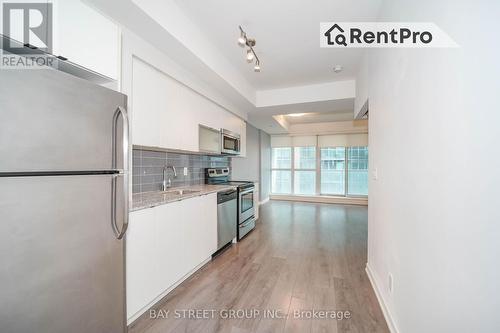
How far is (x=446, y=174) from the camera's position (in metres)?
0.96

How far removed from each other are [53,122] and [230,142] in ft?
9.21

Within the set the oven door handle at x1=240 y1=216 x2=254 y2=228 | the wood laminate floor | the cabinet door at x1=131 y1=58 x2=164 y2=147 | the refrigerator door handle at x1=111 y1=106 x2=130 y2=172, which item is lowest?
the wood laminate floor

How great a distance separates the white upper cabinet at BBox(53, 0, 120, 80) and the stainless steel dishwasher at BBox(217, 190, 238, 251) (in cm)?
193

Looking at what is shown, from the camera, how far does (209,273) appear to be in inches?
97.3

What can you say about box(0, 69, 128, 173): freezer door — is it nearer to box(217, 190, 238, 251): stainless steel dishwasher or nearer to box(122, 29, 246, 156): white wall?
box(122, 29, 246, 156): white wall

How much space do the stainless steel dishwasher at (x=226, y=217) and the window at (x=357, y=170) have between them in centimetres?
515

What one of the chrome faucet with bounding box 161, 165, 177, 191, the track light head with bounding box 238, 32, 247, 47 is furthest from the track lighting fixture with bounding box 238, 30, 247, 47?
the chrome faucet with bounding box 161, 165, 177, 191

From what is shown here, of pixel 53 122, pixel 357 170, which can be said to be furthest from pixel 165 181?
A: pixel 357 170

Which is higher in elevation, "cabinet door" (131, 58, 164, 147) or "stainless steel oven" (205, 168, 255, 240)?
"cabinet door" (131, 58, 164, 147)

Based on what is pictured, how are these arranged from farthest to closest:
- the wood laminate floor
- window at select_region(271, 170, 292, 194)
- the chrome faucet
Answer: window at select_region(271, 170, 292, 194) < the chrome faucet < the wood laminate floor

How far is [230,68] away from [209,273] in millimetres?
2739

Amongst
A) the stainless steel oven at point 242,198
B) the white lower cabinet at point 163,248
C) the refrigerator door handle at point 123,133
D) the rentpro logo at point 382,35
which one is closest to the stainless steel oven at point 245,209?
the stainless steel oven at point 242,198

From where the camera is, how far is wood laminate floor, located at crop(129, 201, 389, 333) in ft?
5.55

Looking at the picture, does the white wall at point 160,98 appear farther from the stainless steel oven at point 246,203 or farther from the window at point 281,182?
the window at point 281,182
